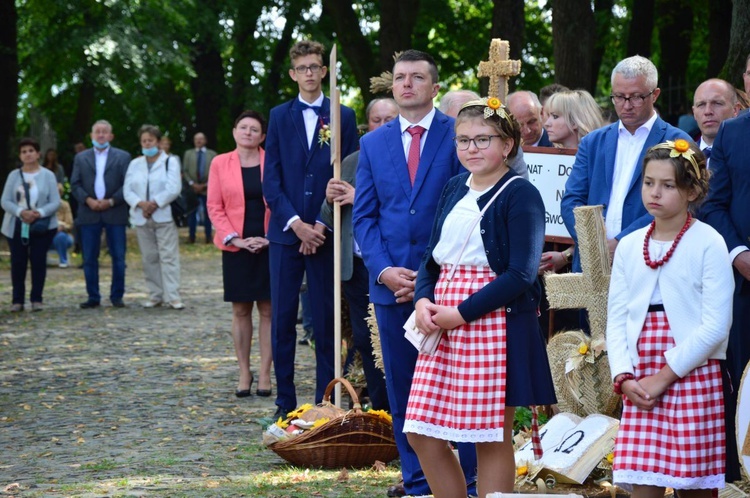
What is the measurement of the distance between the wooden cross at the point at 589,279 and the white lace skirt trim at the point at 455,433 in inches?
63.5

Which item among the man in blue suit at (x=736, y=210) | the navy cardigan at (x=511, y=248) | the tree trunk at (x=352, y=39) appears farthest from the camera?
the tree trunk at (x=352, y=39)

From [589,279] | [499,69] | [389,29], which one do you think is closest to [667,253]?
[589,279]

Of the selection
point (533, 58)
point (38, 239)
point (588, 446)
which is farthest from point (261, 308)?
point (533, 58)

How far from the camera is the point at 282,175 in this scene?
880 centimetres

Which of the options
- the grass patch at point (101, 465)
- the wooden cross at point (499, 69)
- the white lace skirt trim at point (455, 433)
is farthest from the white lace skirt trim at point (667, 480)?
the grass patch at point (101, 465)

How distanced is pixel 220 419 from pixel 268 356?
3.64ft

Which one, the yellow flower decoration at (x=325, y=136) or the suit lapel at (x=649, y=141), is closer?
the suit lapel at (x=649, y=141)

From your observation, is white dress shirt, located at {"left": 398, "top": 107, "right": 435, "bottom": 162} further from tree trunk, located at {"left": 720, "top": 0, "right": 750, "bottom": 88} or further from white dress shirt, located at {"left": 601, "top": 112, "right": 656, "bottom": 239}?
tree trunk, located at {"left": 720, "top": 0, "right": 750, "bottom": 88}

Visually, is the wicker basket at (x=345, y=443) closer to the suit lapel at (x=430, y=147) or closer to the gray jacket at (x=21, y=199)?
the suit lapel at (x=430, y=147)

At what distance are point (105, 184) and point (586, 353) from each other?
10805 millimetres

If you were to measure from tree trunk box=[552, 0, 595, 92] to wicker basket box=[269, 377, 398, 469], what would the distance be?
27.6ft

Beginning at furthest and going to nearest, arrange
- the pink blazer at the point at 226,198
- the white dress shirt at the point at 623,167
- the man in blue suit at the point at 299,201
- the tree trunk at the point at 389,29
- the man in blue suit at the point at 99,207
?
the tree trunk at the point at 389,29, the man in blue suit at the point at 99,207, the pink blazer at the point at 226,198, the man in blue suit at the point at 299,201, the white dress shirt at the point at 623,167

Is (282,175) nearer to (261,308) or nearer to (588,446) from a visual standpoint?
(261,308)

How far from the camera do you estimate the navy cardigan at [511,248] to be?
5184 mm
